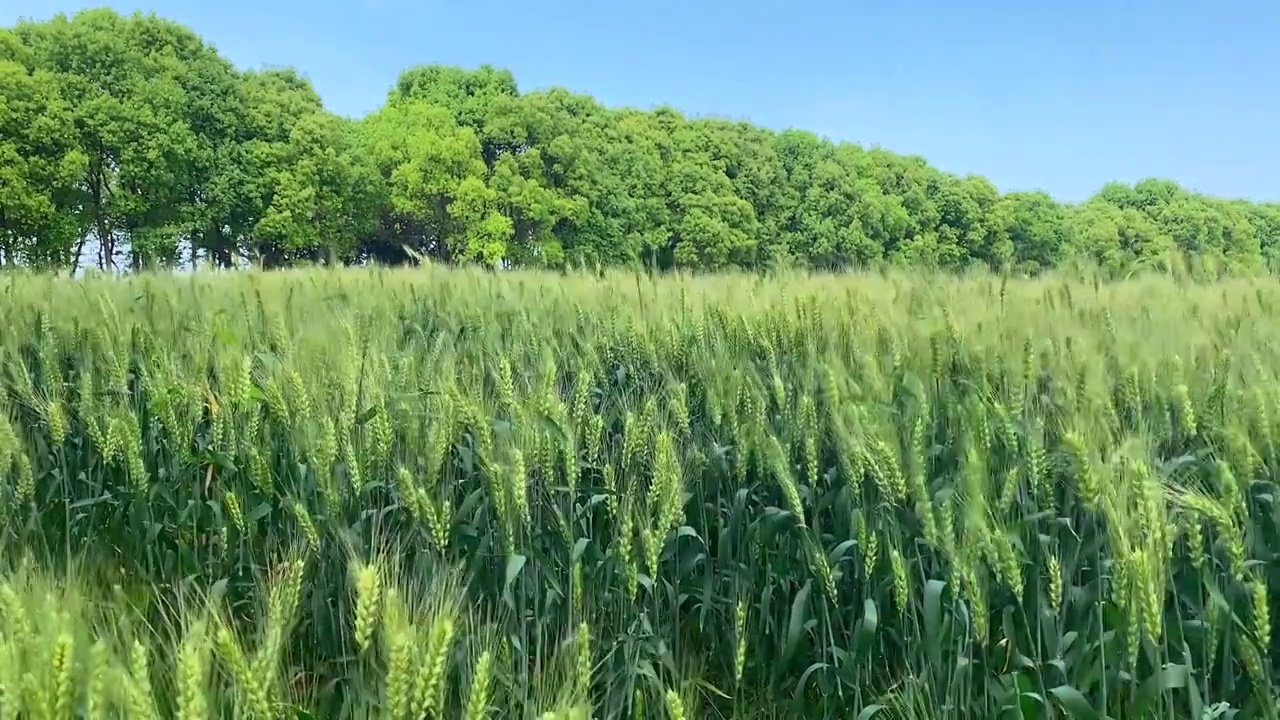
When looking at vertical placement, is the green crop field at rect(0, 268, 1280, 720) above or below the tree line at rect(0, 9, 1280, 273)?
below

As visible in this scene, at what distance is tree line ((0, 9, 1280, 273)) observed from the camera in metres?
25.1

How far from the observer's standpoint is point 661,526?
2.16 metres

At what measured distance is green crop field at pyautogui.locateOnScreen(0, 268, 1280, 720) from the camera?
1778 millimetres

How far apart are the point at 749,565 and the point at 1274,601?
49.6 inches

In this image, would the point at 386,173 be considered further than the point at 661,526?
Yes

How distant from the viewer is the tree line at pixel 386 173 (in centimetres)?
2506

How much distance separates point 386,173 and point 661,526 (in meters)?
32.8

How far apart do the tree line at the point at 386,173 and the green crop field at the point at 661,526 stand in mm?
12408

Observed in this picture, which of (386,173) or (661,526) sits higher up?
(386,173)

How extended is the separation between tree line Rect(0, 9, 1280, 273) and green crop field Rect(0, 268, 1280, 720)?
40.7ft

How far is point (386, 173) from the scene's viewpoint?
32.9 meters

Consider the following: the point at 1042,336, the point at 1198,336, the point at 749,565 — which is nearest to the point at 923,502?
the point at 749,565

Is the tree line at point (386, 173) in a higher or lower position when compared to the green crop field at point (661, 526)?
higher

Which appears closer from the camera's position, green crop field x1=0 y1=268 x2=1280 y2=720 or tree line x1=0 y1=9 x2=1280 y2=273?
green crop field x1=0 y1=268 x2=1280 y2=720
